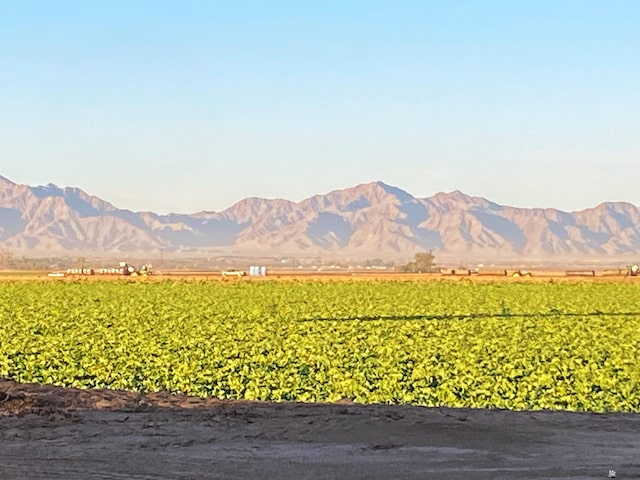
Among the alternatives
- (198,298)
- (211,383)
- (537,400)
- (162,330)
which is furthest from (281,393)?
(198,298)

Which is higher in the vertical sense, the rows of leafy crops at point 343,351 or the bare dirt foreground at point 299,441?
the bare dirt foreground at point 299,441

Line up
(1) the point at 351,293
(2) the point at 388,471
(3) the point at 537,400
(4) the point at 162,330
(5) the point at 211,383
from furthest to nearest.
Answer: (1) the point at 351,293
(4) the point at 162,330
(5) the point at 211,383
(3) the point at 537,400
(2) the point at 388,471

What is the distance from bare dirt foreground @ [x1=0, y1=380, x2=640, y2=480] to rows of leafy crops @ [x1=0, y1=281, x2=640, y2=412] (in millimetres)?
4105

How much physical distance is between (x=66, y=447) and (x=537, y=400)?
29.3ft

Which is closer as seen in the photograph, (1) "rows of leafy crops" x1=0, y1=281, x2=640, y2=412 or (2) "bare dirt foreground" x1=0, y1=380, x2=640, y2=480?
(2) "bare dirt foreground" x1=0, y1=380, x2=640, y2=480

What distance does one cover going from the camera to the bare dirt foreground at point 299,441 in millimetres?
11492

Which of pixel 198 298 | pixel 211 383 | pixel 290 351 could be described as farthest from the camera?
pixel 198 298

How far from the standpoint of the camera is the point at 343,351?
92.4 feet

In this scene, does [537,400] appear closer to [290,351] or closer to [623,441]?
[623,441]

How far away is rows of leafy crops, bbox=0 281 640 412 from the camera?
2020 cm

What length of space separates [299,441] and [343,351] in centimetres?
1510

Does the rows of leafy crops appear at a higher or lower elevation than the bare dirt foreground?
lower

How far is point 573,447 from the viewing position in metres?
12.7

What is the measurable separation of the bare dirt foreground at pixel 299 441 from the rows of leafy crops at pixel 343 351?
4.10 meters
